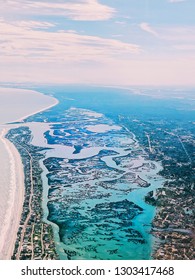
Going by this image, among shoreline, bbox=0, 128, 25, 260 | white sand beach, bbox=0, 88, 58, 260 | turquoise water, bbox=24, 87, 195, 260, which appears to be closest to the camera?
shoreline, bbox=0, 128, 25, 260

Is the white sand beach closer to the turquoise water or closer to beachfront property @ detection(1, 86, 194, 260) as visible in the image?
beachfront property @ detection(1, 86, 194, 260)

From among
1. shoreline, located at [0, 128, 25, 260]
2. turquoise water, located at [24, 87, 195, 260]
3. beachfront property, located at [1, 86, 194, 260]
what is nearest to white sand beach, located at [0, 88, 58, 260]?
shoreline, located at [0, 128, 25, 260]

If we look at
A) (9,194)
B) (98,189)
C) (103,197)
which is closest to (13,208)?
(9,194)

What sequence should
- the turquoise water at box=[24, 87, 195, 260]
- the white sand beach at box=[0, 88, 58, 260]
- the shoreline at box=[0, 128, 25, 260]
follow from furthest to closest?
the turquoise water at box=[24, 87, 195, 260]
the white sand beach at box=[0, 88, 58, 260]
the shoreline at box=[0, 128, 25, 260]

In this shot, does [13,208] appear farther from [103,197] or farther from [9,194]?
[103,197]

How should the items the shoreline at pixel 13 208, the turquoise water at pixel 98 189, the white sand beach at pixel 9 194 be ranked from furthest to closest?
the turquoise water at pixel 98 189
the white sand beach at pixel 9 194
the shoreline at pixel 13 208

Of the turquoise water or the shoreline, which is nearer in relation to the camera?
the shoreline

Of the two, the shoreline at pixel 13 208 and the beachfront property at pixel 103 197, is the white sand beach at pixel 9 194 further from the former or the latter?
the beachfront property at pixel 103 197

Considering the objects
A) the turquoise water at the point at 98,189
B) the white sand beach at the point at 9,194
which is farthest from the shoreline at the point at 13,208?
the turquoise water at the point at 98,189
